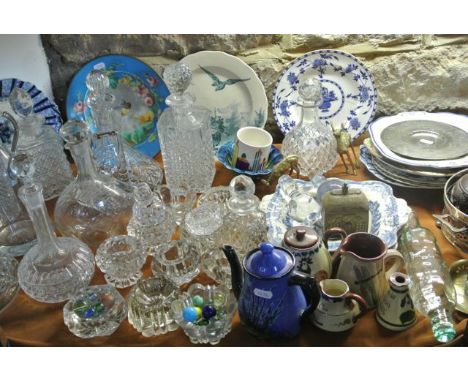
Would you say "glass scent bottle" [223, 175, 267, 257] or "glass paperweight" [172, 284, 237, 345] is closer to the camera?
"glass paperweight" [172, 284, 237, 345]

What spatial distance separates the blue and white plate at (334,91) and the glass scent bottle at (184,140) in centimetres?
26

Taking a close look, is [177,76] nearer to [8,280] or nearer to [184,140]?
[184,140]

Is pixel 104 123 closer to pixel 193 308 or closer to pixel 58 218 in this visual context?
pixel 58 218

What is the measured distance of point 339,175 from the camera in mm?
1324

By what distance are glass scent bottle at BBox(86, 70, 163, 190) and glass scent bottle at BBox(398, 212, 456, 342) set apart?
62cm

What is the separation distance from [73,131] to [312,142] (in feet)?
1.84

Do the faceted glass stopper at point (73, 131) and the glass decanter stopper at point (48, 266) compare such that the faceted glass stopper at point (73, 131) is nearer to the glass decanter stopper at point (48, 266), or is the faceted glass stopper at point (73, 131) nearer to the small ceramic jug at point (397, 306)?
the glass decanter stopper at point (48, 266)

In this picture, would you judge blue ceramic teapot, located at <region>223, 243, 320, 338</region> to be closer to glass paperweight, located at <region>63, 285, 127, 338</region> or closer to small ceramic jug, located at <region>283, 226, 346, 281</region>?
small ceramic jug, located at <region>283, 226, 346, 281</region>

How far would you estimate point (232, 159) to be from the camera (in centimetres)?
133

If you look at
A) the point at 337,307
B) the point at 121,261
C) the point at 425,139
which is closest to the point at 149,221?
the point at 121,261

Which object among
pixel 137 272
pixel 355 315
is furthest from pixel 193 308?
pixel 355 315

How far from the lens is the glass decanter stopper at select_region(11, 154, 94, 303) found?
102cm

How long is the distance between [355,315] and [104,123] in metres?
0.70

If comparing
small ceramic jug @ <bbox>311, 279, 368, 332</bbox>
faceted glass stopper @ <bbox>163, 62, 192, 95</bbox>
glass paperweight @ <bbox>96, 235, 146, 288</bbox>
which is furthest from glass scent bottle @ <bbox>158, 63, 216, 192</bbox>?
small ceramic jug @ <bbox>311, 279, 368, 332</bbox>
